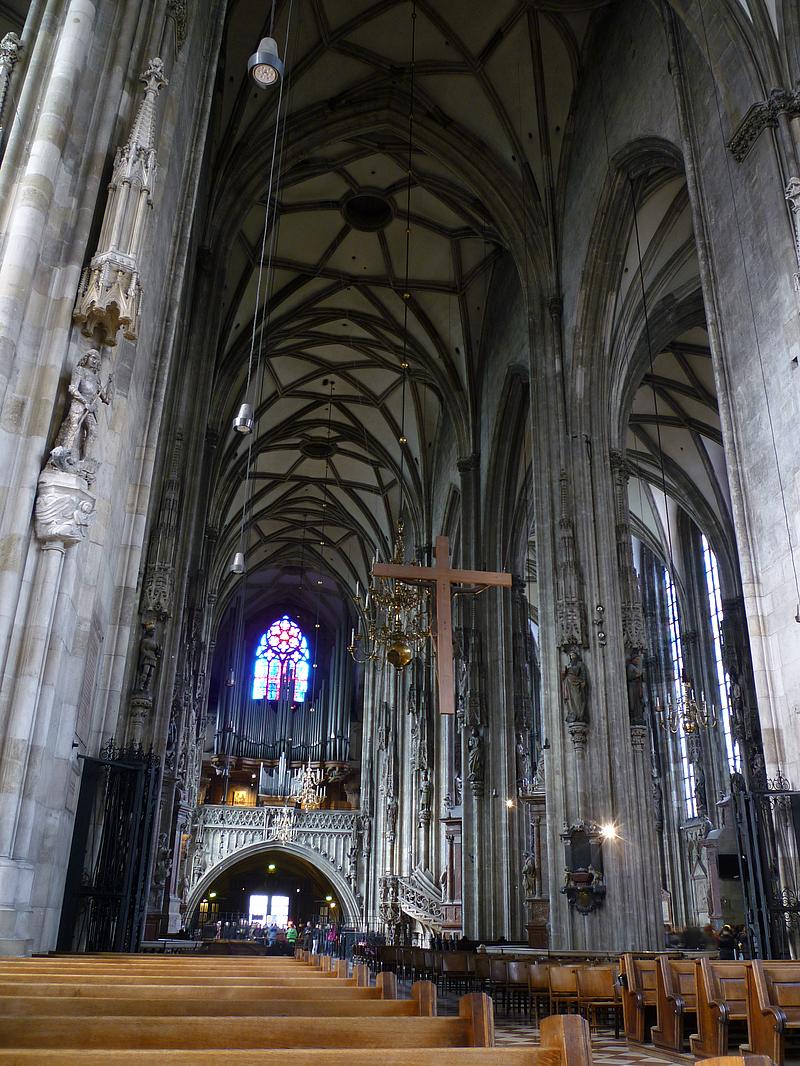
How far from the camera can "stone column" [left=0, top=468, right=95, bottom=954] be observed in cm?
552

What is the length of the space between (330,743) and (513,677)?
19084 mm

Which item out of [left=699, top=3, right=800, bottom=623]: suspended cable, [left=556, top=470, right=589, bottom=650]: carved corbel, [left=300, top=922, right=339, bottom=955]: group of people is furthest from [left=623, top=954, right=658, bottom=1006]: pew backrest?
[left=300, top=922, right=339, bottom=955]: group of people

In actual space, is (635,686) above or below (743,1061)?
above

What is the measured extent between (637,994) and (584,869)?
A: 278 inches

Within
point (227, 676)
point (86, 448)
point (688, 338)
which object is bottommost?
point (86, 448)

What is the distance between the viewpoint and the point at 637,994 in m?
6.77

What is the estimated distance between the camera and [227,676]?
1523 inches

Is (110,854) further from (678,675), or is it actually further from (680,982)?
(678,675)

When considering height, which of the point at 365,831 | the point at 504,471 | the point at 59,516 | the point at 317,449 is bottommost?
Answer: the point at 59,516

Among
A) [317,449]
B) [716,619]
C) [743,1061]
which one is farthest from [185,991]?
[317,449]

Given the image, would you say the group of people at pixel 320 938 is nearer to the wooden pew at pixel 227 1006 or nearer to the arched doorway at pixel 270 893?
the arched doorway at pixel 270 893

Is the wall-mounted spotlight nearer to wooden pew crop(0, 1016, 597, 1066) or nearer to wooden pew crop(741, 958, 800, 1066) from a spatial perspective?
wooden pew crop(741, 958, 800, 1066)

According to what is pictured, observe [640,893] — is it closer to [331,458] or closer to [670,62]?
[670,62]

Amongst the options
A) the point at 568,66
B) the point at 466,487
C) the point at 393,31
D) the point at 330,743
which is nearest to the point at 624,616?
the point at 466,487
